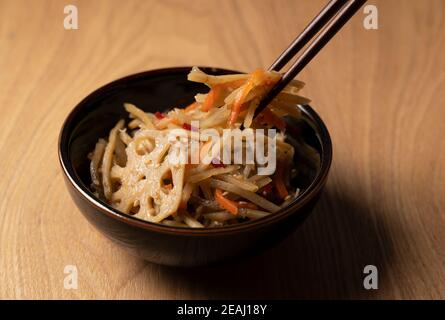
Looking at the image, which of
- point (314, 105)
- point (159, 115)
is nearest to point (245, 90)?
point (159, 115)

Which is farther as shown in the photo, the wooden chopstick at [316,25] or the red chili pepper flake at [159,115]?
the red chili pepper flake at [159,115]

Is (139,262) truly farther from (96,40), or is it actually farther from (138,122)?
(96,40)

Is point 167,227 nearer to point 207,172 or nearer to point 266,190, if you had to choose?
point 207,172

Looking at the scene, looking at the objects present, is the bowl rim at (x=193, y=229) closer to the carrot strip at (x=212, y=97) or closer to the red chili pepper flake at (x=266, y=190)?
the red chili pepper flake at (x=266, y=190)

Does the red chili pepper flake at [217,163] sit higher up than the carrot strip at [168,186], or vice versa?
Result: the red chili pepper flake at [217,163]

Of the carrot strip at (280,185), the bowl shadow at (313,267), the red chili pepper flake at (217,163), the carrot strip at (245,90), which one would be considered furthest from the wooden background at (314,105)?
the carrot strip at (245,90)

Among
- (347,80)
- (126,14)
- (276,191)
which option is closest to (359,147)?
(347,80)
